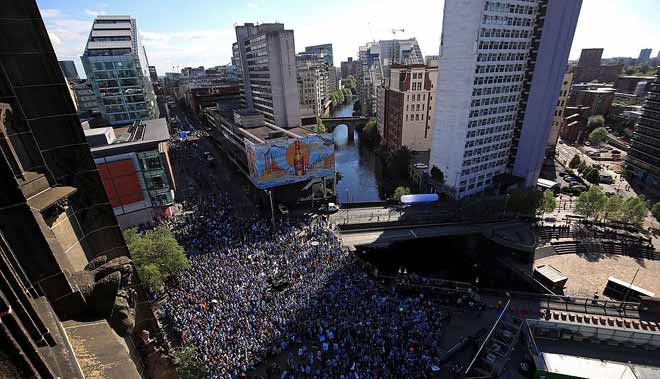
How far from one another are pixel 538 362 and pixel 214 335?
25078mm

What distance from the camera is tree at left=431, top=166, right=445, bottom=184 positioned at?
192 ft

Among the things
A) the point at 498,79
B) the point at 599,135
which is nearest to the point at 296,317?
the point at 498,79

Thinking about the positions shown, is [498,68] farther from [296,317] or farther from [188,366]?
[188,366]

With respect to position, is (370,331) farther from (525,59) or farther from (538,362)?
(525,59)

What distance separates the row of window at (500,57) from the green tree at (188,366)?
174ft

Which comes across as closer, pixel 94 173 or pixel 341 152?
pixel 94 173

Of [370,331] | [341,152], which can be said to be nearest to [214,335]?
[370,331]

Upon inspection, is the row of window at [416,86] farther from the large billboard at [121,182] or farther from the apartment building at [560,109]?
the large billboard at [121,182]

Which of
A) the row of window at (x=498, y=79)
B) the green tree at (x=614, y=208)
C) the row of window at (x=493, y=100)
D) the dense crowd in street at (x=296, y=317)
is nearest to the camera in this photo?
the dense crowd in street at (x=296, y=317)

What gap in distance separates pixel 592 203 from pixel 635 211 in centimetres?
486

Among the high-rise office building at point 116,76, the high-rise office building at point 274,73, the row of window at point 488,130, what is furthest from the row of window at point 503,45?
the high-rise office building at point 116,76

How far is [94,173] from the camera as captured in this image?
27.0 feet

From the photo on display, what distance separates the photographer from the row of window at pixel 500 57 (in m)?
49.0

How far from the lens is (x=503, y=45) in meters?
51.2
